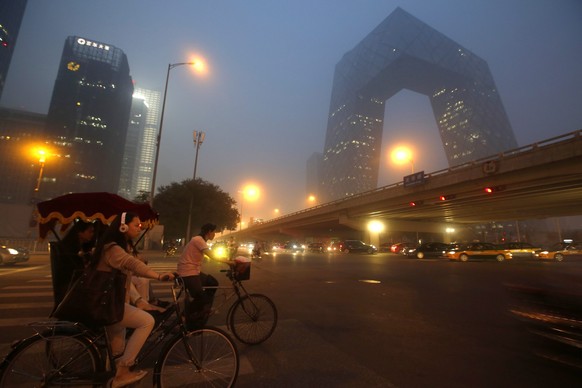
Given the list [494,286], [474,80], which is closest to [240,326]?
[494,286]

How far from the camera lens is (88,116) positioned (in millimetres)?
131125

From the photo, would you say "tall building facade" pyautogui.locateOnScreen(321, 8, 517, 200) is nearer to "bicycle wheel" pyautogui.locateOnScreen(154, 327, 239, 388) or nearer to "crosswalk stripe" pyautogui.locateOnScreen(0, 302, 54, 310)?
"crosswalk stripe" pyautogui.locateOnScreen(0, 302, 54, 310)

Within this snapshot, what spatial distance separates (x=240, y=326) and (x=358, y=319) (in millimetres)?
2832

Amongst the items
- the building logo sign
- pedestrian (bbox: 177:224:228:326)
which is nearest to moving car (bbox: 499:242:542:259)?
pedestrian (bbox: 177:224:228:326)

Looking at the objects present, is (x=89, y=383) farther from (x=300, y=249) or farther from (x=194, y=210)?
(x=300, y=249)

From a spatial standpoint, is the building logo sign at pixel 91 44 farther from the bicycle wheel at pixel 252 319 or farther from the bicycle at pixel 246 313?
the bicycle wheel at pixel 252 319

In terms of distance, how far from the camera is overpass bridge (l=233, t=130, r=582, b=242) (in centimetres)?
2127

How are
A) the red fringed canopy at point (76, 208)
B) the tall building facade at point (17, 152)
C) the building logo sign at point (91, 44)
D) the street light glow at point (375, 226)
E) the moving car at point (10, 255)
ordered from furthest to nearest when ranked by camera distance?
the building logo sign at point (91, 44)
the tall building facade at point (17, 152)
the street light glow at point (375, 226)
the moving car at point (10, 255)
the red fringed canopy at point (76, 208)

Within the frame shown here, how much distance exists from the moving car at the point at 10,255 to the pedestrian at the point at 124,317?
17.8 m

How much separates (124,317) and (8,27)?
186 m

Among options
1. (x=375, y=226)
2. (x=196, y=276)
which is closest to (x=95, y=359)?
(x=196, y=276)

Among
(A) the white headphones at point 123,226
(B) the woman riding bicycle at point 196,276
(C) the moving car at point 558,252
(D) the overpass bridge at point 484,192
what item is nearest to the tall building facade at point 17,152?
(D) the overpass bridge at point 484,192

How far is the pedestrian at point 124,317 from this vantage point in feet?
9.78

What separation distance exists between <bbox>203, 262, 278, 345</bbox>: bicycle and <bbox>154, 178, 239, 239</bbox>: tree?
3956 centimetres
